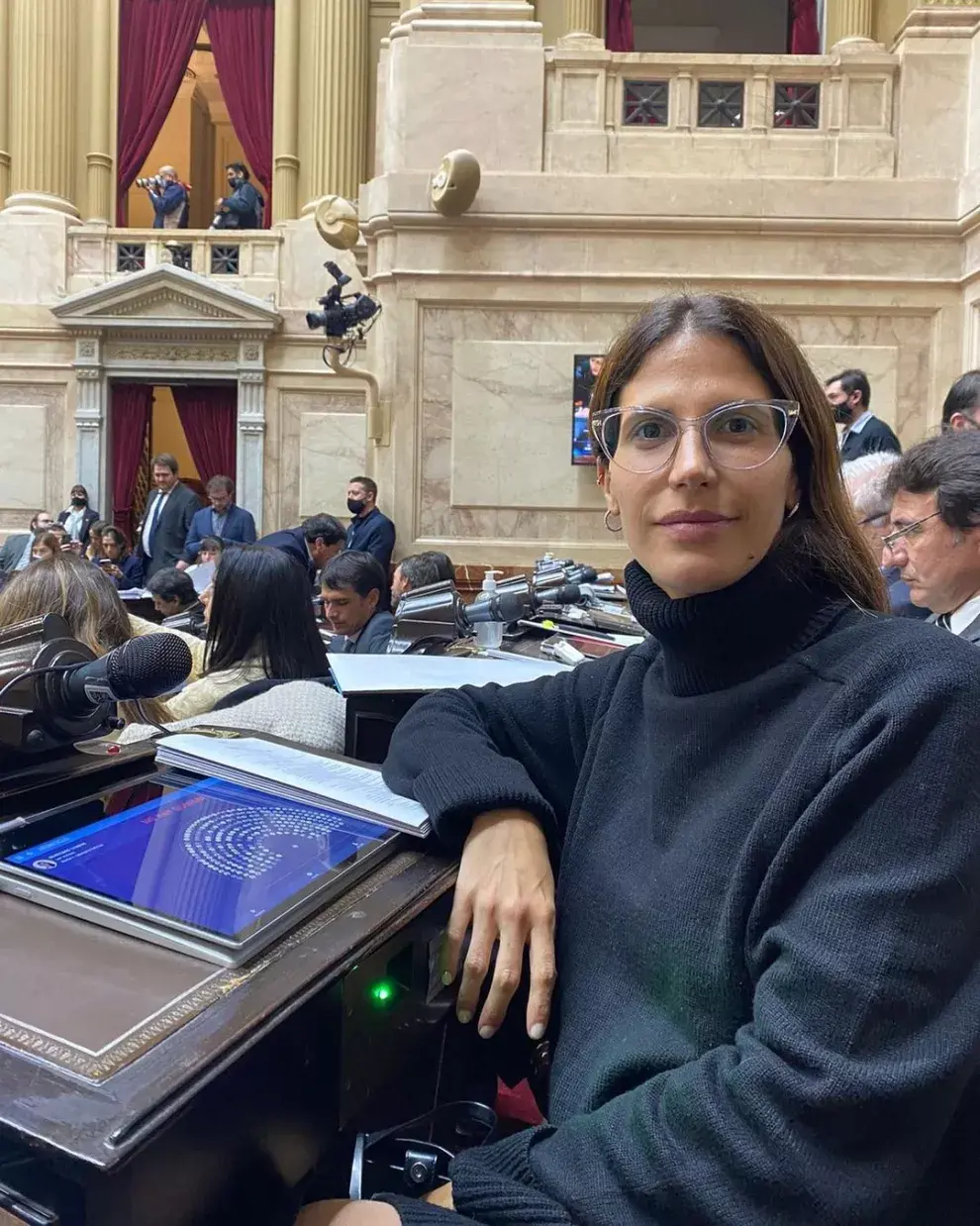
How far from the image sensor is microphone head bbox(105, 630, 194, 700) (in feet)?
3.42

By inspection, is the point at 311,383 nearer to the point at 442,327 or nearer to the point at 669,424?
the point at 442,327

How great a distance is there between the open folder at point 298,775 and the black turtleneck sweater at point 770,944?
0.07 m

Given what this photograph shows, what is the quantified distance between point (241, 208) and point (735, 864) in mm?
12458

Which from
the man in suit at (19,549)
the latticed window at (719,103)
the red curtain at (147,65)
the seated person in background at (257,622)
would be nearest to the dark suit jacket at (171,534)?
the man in suit at (19,549)

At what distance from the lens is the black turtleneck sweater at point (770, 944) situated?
0.72 m

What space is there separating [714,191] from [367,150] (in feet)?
22.7

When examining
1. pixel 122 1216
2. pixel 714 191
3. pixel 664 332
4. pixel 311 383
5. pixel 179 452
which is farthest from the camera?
pixel 179 452

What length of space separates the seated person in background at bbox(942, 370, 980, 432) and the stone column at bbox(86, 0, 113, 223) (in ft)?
37.8

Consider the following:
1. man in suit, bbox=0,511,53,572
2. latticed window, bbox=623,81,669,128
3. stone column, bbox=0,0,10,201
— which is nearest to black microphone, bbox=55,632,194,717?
latticed window, bbox=623,81,669,128

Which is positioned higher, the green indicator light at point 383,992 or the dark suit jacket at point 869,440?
the dark suit jacket at point 869,440

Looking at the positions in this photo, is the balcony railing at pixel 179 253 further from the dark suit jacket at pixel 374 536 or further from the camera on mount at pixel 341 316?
the dark suit jacket at pixel 374 536

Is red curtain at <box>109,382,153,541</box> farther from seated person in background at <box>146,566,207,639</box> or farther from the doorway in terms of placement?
seated person in background at <box>146,566,207,639</box>

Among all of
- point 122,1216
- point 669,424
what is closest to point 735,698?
point 669,424

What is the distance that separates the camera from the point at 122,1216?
660 mm
